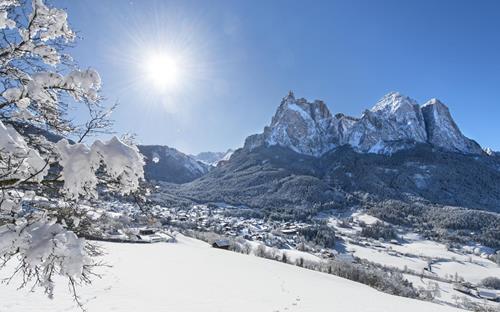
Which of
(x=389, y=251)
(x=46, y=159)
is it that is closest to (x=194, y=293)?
(x=46, y=159)

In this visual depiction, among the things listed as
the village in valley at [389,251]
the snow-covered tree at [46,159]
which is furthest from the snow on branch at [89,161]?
the village in valley at [389,251]

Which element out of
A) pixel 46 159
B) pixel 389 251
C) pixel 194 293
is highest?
pixel 389 251

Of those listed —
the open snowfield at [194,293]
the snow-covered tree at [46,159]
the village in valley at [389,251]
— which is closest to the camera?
the snow-covered tree at [46,159]

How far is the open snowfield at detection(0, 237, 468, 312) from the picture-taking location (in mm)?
14664

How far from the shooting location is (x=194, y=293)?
20.5 meters

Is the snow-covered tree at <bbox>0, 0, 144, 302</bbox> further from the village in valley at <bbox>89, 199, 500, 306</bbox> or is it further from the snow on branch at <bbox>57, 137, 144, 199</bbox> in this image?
the village in valley at <bbox>89, 199, 500, 306</bbox>

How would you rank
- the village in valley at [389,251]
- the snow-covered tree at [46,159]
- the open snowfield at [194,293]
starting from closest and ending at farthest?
the snow-covered tree at [46,159]
the open snowfield at [194,293]
the village in valley at [389,251]

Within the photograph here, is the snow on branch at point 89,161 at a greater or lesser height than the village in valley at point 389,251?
lesser

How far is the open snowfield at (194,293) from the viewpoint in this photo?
14664 millimetres

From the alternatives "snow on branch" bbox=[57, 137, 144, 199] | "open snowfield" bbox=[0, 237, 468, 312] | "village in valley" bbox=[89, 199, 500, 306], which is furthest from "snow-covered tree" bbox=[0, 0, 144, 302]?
"village in valley" bbox=[89, 199, 500, 306]

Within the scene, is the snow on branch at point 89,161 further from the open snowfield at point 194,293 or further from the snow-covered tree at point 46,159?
the open snowfield at point 194,293

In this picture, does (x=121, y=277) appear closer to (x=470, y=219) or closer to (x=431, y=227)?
(x=431, y=227)

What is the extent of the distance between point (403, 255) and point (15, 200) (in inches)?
5388

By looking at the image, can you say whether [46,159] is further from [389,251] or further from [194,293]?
[389,251]
